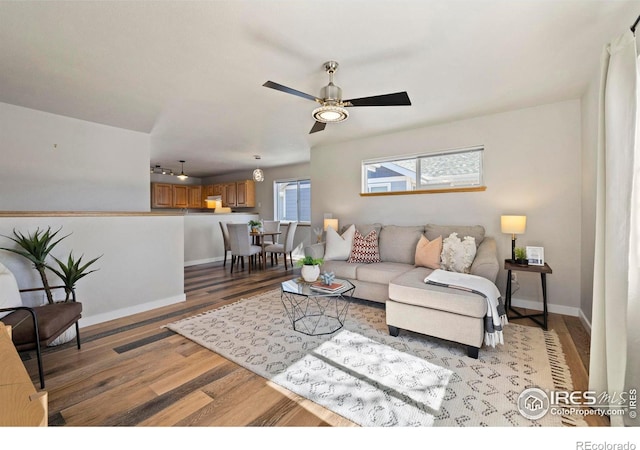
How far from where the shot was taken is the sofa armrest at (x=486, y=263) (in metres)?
2.71

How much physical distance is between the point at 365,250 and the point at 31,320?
129 inches

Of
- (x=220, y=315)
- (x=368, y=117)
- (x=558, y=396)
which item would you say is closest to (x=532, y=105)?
(x=368, y=117)

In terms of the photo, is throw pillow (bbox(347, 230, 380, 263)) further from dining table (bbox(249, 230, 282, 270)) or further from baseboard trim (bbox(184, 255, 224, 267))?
baseboard trim (bbox(184, 255, 224, 267))

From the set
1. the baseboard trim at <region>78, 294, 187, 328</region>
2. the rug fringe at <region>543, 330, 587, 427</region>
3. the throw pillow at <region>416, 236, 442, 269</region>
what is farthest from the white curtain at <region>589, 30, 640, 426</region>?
the baseboard trim at <region>78, 294, 187, 328</region>

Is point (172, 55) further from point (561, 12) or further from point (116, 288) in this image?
point (561, 12)

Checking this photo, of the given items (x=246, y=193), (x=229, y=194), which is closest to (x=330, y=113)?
(x=246, y=193)

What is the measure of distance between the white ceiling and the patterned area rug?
2.45 meters

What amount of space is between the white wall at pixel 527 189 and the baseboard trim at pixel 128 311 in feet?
11.2

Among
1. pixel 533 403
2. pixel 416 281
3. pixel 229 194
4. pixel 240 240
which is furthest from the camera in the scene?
pixel 229 194

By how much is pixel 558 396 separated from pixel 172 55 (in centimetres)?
374

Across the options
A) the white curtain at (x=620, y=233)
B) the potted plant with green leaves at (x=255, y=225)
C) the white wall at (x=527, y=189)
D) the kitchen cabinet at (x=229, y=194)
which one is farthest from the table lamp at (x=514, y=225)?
the kitchen cabinet at (x=229, y=194)

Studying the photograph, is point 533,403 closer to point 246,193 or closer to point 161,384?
point 161,384

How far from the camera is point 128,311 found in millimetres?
3236

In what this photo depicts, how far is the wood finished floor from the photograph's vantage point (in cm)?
158
